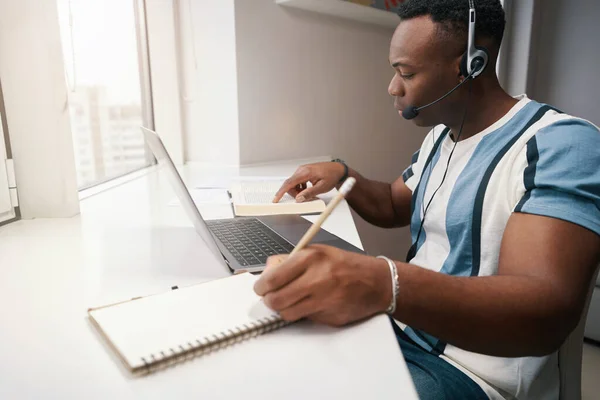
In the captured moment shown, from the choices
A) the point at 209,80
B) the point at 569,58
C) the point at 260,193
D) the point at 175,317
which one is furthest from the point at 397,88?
the point at 569,58

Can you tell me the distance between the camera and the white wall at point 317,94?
1.72 meters

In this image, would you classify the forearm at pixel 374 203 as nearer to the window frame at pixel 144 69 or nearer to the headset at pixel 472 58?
the headset at pixel 472 58

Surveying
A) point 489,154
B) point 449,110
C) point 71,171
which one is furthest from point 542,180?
point 71,171

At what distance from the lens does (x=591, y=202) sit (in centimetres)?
58

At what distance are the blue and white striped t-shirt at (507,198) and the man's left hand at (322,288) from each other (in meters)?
0.25

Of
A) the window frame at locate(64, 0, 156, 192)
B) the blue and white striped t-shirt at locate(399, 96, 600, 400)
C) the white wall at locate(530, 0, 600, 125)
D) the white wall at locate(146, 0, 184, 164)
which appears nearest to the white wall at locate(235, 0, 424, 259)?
the white wall at locate(146, 0, 184, 164)

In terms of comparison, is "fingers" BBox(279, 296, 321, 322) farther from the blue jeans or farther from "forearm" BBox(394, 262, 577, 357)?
the blue jeans

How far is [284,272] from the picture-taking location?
0.45 m

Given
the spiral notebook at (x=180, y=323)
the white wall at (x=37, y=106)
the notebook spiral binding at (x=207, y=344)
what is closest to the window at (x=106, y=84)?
the white wall at (x=37, y=106)

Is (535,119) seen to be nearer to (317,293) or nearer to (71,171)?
(317,293)

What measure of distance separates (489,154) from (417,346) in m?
0.39

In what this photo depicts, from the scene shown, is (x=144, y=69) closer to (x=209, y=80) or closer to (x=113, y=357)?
(x=209, y=80)

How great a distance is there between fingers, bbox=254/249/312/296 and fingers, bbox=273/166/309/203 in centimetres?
63

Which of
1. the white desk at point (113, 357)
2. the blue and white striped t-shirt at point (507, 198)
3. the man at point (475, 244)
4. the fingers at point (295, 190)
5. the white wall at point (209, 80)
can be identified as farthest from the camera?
the white wall at point (209, 80)
